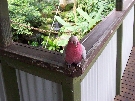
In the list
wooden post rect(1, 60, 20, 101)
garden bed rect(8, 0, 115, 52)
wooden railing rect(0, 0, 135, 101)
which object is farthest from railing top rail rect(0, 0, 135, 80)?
garden bed rect(8, 0, 115, 52)

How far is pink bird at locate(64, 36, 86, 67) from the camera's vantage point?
49.3 inches

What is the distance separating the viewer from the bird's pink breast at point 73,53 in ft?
4.13

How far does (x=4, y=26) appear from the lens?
1.60m

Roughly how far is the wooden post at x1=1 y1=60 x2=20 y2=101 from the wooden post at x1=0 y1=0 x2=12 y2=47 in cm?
15

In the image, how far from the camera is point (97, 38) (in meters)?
1.78

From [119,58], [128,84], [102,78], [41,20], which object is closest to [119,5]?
[119,58]

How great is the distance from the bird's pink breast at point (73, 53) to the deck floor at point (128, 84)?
168 cm

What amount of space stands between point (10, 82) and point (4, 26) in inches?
16.8

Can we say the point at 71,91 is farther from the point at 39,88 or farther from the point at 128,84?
the point at 128,84

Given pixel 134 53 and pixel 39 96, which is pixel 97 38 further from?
pixel 134 53

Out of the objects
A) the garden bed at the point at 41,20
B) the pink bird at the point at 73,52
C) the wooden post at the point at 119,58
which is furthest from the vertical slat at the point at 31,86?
the garden bed at the point at 41,20

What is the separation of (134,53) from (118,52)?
134 centimetres

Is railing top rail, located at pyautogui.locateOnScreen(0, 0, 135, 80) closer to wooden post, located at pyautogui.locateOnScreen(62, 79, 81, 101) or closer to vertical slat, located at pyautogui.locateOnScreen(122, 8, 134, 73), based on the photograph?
wooden post, located at pyautogui.locateOnScreen(62, 79, 81, 101)

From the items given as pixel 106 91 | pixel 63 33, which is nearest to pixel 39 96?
pixel 106 91
